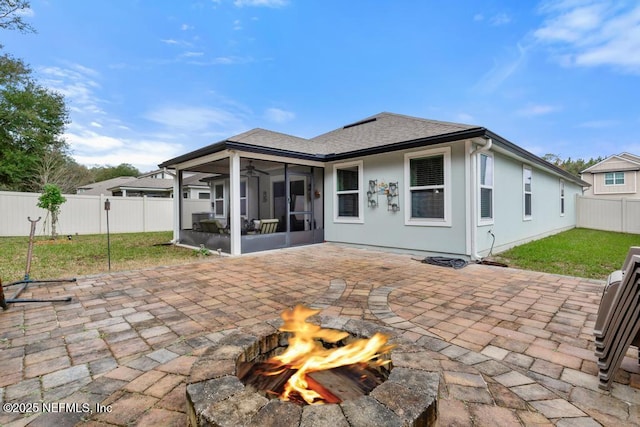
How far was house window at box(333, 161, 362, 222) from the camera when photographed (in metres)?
7.79

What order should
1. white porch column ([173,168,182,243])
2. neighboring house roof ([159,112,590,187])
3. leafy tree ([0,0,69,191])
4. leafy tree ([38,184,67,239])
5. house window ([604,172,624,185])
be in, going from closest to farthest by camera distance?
neighboring house roof ([159,112,590,187]) → white porch column ([173,168,182,243]) → leafy tree ([38,184,67,239]) → leafy tree ([0,0,69,191]) → house window ([604,172,624,185])

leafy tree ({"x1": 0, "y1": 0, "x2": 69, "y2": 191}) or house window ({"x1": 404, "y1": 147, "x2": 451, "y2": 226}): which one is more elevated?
leafy tree ({"x1": 0, "y1": 0, "x2": 69, "y2": 191})

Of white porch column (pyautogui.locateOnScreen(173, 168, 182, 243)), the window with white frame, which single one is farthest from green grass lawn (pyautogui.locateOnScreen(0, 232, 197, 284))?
the window with white frame

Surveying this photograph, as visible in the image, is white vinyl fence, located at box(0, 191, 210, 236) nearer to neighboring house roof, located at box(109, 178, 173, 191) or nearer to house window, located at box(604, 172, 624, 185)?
neighboring house roof, located at box(109, 178, 173, 191)

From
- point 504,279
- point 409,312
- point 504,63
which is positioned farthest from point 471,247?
point 504,63

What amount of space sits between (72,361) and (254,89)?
13.8 m

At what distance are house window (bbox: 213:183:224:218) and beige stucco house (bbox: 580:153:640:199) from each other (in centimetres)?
2467

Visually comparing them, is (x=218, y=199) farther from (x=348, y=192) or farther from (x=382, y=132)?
(x=382, y=132)

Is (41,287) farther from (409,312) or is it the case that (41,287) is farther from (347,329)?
(409,312)

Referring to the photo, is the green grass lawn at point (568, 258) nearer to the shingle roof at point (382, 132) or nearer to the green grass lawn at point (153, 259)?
the green grass lawn at point (153, 259)

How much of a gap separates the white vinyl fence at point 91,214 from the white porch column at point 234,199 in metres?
7.57

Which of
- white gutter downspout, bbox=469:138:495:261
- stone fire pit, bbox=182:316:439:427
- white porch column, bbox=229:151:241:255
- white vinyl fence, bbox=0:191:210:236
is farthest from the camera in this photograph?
white vinyl fence, bbox=0:191:210:236

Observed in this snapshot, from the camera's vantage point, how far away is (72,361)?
6.91ft

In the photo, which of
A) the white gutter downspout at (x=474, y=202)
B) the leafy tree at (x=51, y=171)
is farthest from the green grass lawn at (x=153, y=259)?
the leafy tree at (x=51, y=171)
